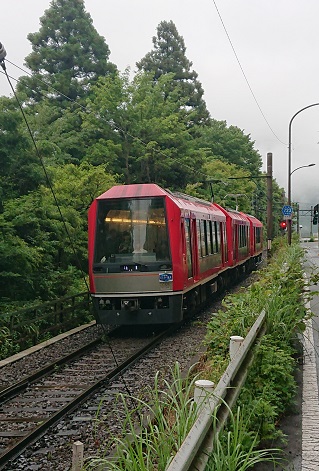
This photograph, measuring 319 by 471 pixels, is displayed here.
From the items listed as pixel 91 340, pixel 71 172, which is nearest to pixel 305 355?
pixel 91 340

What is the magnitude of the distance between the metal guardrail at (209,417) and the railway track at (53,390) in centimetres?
122

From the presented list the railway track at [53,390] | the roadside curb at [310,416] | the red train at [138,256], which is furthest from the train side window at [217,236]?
the roadside curb at [310,416]

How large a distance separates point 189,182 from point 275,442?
Result: 31.3m

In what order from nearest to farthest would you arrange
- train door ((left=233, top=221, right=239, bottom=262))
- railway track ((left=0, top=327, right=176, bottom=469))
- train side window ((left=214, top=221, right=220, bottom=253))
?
railway track ((left=0, top=327, right=176, bottom=469)), train side window ((left=214, top=221, right=220, bottom=253)), train door ((left=233, top=221, right=239, bottom=262))

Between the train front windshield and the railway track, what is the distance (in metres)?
1.90

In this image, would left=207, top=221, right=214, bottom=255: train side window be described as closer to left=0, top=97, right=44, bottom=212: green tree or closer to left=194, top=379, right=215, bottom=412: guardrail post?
left=0, top=97, right=44, bottom=212: green tree

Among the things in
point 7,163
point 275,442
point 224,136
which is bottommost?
point 275,442

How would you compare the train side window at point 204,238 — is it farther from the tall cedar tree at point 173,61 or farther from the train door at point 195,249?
the tall cedar tree at point 173,61

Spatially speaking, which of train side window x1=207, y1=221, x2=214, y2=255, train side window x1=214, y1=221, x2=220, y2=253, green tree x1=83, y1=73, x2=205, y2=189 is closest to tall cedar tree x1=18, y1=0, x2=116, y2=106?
green tree x1=83, y1=73, x2=205, y2=189

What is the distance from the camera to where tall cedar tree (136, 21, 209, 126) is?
Answer: 198 ft

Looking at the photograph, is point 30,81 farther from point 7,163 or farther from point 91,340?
point 91,340

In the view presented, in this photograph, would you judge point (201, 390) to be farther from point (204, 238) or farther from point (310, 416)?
point (204, 238)

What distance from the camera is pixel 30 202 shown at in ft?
48.0

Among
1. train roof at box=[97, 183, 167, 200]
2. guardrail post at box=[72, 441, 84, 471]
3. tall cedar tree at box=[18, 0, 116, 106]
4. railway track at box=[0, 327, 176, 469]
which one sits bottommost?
railway track at box=[0, 327, 176, 469]
